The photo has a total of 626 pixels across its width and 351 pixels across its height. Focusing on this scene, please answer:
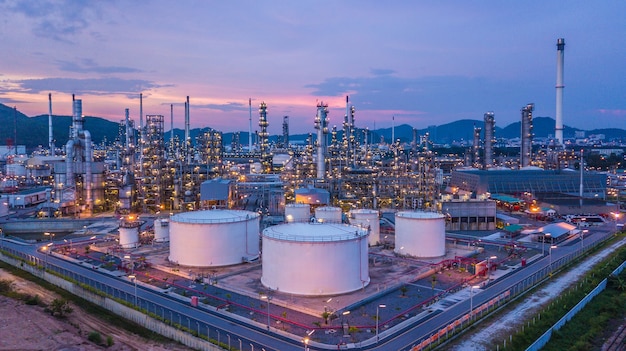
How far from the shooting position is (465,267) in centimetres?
3150

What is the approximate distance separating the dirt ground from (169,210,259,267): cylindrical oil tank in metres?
8.12

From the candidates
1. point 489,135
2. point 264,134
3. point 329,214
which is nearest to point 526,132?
point 489,135

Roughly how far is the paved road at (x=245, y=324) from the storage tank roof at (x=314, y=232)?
237 inches

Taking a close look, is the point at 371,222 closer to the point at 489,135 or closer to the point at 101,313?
the point at 101,313

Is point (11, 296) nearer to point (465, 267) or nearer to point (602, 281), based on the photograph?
point (465, 267)

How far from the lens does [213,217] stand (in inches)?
1328

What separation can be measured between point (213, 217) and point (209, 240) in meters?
2.16

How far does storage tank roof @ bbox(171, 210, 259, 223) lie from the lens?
107 ft

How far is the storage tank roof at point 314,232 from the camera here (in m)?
26.3

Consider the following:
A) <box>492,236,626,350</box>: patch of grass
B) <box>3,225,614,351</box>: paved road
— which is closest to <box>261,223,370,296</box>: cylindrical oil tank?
<box>3,225,614,351</box>: paved road

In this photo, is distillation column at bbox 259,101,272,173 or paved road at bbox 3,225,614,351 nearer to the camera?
paved road at bbox 3,225,614,351

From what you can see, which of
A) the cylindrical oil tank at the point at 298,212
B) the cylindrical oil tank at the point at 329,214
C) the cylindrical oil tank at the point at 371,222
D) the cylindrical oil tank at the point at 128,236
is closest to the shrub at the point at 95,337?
the cylindrical oil tank at the point at 128,236

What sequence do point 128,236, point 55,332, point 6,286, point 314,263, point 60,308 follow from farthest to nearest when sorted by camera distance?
1. point 128,236
2. point 6,286
3. point 314,263
4. point 60,308
5. point 55,332

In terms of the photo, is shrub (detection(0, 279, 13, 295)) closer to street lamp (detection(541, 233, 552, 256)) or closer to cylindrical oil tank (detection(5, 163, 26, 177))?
street lamp (detection(541, 233, 552, 256))
